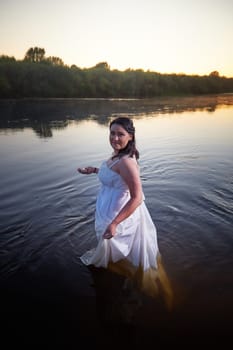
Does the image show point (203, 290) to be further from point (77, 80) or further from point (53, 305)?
point (77, 80)

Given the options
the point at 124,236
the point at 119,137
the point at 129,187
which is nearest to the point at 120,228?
the point at 124,236

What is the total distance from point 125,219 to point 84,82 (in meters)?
76.2

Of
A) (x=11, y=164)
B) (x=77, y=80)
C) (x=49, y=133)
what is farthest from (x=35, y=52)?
(x=11, y=164)

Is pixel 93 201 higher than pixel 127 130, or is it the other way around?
pixel 127 130

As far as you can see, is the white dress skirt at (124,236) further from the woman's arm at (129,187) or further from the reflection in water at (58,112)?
the reflection in water at (58,112)

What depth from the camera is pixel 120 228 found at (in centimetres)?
350

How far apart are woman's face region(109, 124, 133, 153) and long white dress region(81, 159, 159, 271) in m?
0.24

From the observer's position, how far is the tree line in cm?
6244

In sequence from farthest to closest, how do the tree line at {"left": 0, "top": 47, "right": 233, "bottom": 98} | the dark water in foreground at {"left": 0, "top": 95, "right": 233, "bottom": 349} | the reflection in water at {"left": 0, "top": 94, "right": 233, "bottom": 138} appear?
the tree line at {"left": 0, "top": 47, "right": 233, "bottom": 98} → the reflection in water at {"left": 0, "top": 94, "right": 233, "bottom": 138} → the dark water in foreground at {"left": 0, "top": 95, "right": 233, "bottom": 349}

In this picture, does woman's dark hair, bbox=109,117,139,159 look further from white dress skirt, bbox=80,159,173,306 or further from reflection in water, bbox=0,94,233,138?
reflection in water, bbox=0,94,233,138

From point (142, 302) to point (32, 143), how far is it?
12.9m

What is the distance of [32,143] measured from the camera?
1510 centimetres

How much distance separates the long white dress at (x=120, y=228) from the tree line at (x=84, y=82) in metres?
60.9

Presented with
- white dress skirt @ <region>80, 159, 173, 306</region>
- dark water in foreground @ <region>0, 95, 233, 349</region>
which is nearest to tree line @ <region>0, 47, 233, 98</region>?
dark water in foreground @ <region>0, 95, 233, 349</region>
